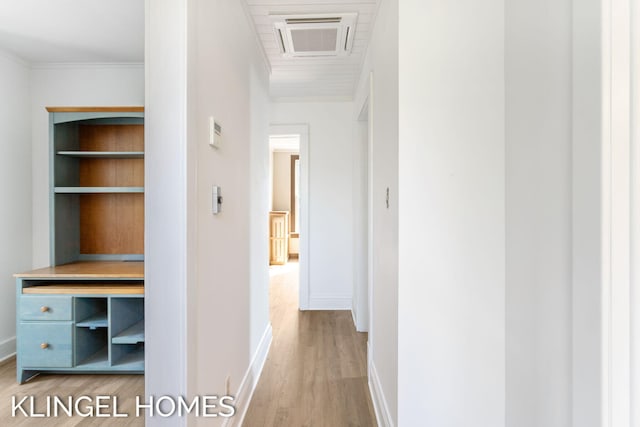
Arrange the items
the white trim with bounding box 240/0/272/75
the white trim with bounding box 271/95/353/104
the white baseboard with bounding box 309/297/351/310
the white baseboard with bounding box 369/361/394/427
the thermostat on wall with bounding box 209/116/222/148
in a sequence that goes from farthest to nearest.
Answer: the white baseboard with bounding box 309/297/351/310 < the white trim with bounding box 271/95/353/104 < the white trim with bounding box 240/0/272/75 < the white baseboard with bounding box 369/361/394/427 < the thermostat on wall with bounding box 209/116/222/148

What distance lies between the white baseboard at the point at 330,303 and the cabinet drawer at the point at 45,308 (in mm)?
2381

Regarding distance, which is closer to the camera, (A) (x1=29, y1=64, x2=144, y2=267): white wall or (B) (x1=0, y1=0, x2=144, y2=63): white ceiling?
(B) (x1=0, y1=0, x2=144, y2=63): white ceiling

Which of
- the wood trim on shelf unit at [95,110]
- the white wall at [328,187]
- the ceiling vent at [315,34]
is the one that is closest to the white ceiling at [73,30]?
the wood trim on shelf unit at [95,110]

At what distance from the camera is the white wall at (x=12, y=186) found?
2646 millimetres

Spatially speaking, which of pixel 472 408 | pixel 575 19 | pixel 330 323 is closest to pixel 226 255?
pixel 472 408

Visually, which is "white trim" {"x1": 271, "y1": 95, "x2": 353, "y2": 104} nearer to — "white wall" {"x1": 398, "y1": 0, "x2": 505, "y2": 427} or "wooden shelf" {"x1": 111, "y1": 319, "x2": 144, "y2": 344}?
"white wall" {"x1": 398, "y1": 0, "x2": 505, "y2": 427}

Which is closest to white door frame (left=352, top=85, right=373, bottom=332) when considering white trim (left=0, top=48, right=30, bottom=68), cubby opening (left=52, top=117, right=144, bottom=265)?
cubby opening (left=52, top=117, right=144, bottom=265)

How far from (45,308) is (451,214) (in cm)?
271

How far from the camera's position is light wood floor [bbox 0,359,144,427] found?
1898 mm

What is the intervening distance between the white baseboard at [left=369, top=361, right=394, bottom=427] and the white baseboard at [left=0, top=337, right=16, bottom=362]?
2.95m

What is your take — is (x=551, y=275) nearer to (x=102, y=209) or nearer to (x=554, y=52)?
(x=554, y=52)

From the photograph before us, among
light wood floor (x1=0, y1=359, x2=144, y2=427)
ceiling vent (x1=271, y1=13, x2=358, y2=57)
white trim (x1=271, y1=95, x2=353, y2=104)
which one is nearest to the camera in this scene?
light wood floor (x1=0, y1=359, x2=144, y2=427)

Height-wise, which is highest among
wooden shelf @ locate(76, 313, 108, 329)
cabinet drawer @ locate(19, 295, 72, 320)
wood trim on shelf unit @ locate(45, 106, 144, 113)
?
wood trim on shelf unit @ locate(45, 106, 144, 113)
